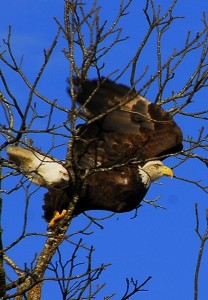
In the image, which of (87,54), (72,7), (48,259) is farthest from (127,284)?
(72,7)

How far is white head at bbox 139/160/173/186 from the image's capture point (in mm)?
7969

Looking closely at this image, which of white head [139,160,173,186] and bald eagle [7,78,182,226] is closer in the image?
bald eagle [7,78,182,226]

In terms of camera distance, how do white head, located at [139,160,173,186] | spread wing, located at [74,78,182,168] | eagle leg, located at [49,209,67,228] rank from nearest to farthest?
eagle leg, located at [49,209,67,228] → spread wing, located at [74,78,182,168] → white head, located at [139,160,173,186]

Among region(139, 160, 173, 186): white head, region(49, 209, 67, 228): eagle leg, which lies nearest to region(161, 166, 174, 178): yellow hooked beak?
region(139, 160, 173, 186): white head

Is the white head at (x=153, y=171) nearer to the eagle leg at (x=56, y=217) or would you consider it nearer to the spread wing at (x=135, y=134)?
the spread wing at (x=135, y=134)

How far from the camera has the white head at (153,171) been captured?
797 cm

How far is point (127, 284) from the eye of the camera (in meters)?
5.99

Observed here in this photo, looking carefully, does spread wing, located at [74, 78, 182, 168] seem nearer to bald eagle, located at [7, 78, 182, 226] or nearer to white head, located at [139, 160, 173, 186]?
bald eagle, located at [7, 78, 182, 226]

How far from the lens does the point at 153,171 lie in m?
8.07

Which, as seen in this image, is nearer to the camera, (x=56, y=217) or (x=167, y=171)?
(x=56, y=217)

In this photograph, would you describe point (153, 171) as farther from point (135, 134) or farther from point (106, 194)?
point (106, 194)

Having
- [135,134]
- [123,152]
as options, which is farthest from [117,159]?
[135,134]

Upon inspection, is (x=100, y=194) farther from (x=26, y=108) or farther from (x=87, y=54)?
(x=26, y=108)

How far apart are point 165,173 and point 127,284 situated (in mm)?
2210
